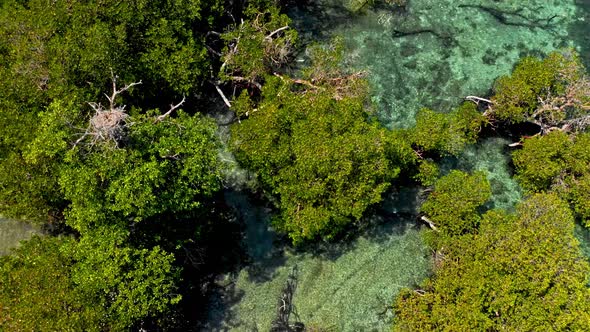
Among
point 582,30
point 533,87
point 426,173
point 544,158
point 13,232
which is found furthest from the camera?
point 582,30

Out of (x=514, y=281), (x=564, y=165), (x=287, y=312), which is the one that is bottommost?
(x=287, y=312)

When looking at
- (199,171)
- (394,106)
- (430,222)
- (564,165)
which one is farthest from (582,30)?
(199,171)

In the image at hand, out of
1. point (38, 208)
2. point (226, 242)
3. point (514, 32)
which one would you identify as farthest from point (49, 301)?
point (514, 32)

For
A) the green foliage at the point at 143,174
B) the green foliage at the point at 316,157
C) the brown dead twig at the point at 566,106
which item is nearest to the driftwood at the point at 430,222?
the green foliage at the point at 316,157

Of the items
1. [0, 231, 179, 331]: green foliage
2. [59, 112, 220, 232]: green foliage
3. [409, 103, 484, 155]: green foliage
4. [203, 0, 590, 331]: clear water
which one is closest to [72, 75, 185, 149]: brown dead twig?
[59, 112, 220, 232]: green foliage

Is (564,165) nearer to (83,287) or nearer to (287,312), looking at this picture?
(287,312)

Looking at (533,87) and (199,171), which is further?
(533,87)
